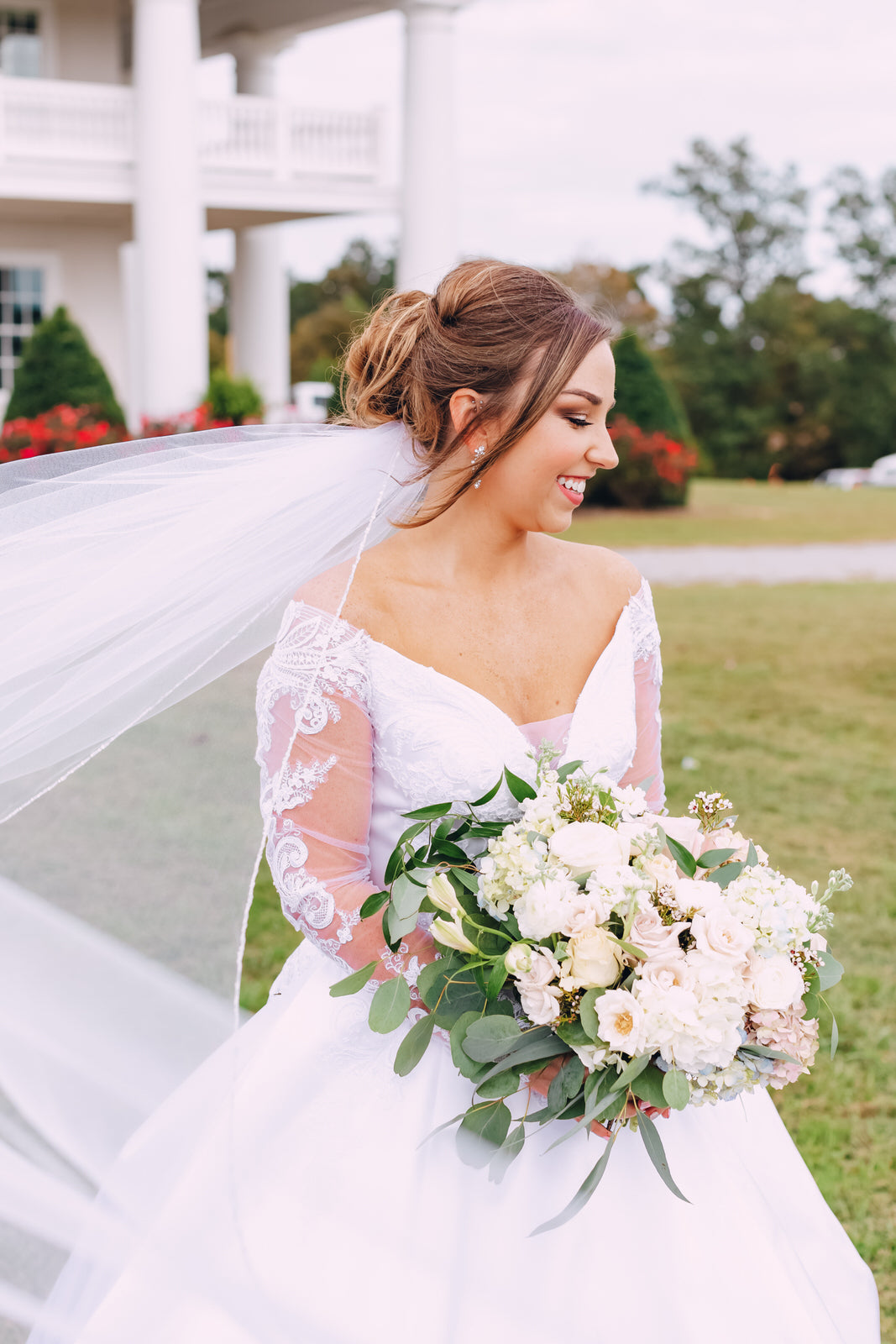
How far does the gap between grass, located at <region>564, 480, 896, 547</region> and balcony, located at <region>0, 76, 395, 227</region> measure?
525 centimetres

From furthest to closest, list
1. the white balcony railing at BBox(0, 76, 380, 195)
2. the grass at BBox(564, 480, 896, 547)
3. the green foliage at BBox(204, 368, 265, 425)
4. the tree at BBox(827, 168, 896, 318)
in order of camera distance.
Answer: the tree at BBox(827, 168, 896, 318)
the grass at BBox(564, 480, 896, 547)
the white balcony railing at BBox(0, 76, 380, 195)
the green foliage at BBox(204, 368, 265, 425)

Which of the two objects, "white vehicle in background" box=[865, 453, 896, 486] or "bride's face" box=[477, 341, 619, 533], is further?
"white vehicle in background" box=[865, 453, 896, 486]

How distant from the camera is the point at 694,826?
7.40ft

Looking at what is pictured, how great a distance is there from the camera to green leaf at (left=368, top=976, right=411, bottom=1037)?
2195 mm

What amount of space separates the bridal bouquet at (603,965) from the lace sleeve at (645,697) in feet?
2.02

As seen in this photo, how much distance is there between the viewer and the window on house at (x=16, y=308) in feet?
61.0

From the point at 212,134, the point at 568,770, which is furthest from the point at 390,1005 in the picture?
the point at 212,134

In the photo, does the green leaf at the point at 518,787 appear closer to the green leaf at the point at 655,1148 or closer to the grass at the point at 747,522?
the green leaf at the point at 655,1148

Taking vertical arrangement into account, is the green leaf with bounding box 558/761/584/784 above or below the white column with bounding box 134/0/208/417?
below

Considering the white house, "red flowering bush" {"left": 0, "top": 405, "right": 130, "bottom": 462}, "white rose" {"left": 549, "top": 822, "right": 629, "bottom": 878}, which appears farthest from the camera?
the white house

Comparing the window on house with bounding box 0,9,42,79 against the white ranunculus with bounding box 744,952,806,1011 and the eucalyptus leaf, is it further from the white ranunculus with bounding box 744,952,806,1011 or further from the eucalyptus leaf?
the white ranunculus with bounding box 744,952,806,1011

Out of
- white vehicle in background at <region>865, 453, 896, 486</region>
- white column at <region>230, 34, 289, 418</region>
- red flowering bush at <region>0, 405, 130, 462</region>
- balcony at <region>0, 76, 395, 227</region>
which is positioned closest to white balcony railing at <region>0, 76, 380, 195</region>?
balcony at <region>0, 76, 395, 227</region>

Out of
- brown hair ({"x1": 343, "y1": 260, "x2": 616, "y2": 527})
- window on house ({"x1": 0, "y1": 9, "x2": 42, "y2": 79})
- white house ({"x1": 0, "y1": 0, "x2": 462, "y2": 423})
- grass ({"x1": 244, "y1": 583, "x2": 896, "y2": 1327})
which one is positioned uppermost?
window on house ({"x1": 0, "y1": 9, "x2": 42, "y2": 79})

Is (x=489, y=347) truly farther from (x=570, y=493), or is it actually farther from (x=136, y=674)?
(x=136, y=674)
